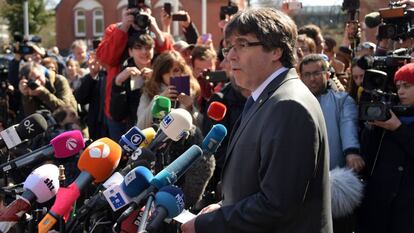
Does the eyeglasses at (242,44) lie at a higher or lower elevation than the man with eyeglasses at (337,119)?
higher

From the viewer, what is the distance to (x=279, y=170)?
83.4 inches

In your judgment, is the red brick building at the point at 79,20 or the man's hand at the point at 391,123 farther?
the red brick building at the point at 79,20

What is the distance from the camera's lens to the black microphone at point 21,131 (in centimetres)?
328

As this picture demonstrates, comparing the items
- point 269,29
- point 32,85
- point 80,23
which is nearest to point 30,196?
point 269,29

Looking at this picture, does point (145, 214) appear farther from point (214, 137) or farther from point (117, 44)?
point (117, 44)

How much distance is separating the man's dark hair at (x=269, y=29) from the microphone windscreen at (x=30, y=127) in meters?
1.49

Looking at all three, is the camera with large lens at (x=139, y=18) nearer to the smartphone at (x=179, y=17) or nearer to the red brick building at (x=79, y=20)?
the smartphone at (x=179, y=17)

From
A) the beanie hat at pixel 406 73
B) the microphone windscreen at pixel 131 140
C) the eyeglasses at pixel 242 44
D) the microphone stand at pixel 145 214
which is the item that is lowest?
the microphone stand at pixel 145 214

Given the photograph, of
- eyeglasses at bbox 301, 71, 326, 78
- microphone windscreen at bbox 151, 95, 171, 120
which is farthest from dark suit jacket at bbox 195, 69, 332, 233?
eyeglasses at bbox 301, 71, 326, 78

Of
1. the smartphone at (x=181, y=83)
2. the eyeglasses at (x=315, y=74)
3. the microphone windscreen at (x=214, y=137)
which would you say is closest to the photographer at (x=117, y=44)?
the smartphone at (x=181, y=83)

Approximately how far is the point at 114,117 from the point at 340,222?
219cm

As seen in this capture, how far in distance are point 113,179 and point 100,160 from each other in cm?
11

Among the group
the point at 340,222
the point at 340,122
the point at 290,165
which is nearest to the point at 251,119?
the point at 290,165

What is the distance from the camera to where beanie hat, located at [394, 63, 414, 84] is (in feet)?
12.8
